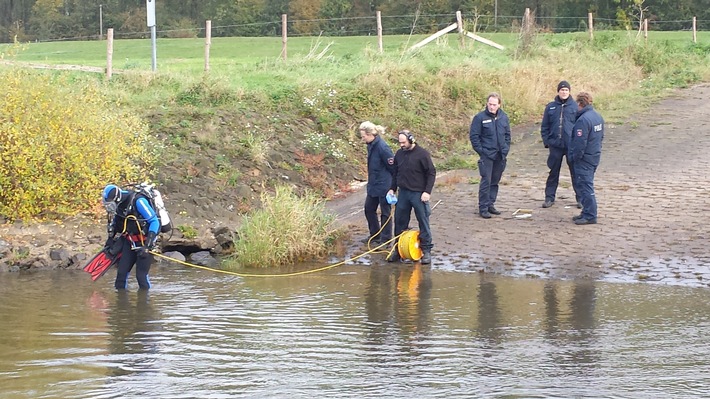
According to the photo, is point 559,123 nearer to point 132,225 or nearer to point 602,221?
point 602,221

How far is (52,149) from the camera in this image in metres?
14.8

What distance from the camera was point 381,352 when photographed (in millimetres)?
8812

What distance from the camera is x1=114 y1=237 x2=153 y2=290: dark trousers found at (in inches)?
457

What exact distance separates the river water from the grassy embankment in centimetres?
536

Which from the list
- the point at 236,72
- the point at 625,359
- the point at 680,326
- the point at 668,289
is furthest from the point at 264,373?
the point at 236,72

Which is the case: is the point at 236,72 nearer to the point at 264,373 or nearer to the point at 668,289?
the point at 668,289

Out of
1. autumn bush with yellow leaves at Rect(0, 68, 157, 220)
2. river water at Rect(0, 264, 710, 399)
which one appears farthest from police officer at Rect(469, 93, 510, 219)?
autumn bush with yellow leaves at Rect(0, 68, 157, 220)

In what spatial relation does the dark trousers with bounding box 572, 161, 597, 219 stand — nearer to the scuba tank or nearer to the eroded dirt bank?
the eroded dirt bank

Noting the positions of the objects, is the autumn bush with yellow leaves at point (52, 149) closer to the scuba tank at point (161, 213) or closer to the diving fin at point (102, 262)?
the diving fin at point (102, 262)

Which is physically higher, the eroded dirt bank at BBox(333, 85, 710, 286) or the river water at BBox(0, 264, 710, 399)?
the eroded dirt bank at BBox(333, 85, 710, 286)

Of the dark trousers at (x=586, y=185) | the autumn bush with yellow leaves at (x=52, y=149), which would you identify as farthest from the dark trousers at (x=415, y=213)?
the autumn bush with yellow leaves at (x=52, y=149)

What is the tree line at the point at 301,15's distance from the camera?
57469mm

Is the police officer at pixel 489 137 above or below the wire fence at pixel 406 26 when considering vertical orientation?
below

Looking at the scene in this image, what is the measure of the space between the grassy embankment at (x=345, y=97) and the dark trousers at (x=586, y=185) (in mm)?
5247
